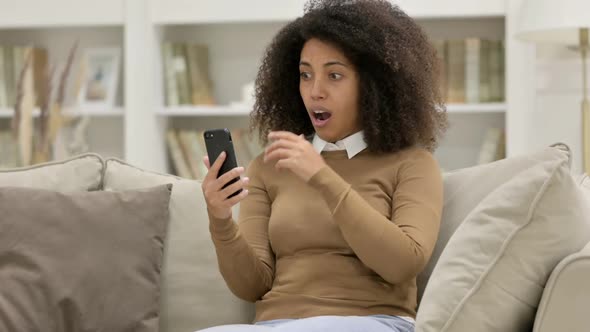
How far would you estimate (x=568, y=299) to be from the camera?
1300 mm

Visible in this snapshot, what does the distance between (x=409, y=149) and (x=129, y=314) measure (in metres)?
0.68

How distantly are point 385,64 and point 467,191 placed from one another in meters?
0.31

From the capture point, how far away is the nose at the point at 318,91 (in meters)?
1.84

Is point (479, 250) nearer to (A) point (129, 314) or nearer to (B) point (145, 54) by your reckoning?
(A) point (129, 314)

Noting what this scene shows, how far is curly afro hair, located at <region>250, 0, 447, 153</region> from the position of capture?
1.84m

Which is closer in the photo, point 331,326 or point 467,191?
point 331,326

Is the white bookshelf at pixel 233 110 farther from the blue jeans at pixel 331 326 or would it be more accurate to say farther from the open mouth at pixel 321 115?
the blue jeans at pixel 331 326

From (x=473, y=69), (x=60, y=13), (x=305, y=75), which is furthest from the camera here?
(x=60, y=13)

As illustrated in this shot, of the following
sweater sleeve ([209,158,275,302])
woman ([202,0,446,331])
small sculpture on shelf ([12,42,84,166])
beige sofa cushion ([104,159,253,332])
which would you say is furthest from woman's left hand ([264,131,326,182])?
small sculpture on shelf ([12,42,84,166])

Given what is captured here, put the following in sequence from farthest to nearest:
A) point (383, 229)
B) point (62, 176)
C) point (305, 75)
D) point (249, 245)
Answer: point (62, 176)
point (305, 75)
point (249, 245)
point (383, 229)

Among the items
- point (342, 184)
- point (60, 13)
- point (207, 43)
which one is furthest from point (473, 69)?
point (342, 184)

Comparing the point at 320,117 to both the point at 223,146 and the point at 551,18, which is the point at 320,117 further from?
the point at 551,18

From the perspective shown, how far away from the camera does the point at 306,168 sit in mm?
1643

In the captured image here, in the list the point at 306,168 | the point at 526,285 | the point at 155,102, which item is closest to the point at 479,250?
the point at 526,285
